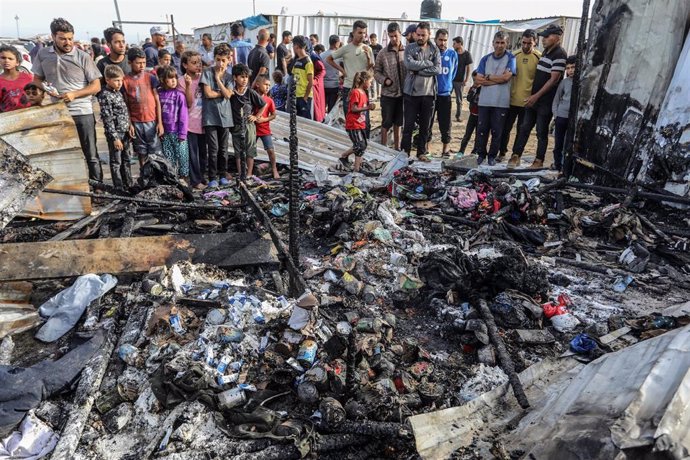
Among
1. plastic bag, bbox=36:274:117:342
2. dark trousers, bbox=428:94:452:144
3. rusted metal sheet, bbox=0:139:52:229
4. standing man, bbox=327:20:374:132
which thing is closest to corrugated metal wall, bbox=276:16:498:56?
standing man, bbox=327:20:374:132

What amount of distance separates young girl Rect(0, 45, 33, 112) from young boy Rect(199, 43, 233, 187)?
6.89 feet

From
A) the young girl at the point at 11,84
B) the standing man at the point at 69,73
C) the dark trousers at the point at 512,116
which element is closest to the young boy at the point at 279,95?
the standing man at the point at 69,73

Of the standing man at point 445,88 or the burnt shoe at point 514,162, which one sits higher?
the standing man at point 445,88

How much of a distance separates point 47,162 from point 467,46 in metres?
16.4

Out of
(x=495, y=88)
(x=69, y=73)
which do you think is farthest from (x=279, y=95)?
(x=495, y=88)

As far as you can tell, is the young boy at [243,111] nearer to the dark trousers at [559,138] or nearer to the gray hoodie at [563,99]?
the gray hoodie at [563,99]

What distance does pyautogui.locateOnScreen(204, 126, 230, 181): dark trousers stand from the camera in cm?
665

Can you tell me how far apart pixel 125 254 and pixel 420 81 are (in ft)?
17.6

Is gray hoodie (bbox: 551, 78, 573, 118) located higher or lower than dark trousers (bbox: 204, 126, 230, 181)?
higher

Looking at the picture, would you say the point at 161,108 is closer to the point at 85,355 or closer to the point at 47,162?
the point at 47,162

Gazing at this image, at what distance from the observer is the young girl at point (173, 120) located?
241 inches

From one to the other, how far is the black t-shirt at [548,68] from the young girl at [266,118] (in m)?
4.25

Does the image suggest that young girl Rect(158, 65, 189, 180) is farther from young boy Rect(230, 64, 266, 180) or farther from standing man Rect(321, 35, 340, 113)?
standing man Rect(321, 35, 340, 113)

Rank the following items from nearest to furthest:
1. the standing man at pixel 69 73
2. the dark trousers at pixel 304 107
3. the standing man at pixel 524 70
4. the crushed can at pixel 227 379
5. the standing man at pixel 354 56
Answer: the crushed can at pixel 227 379, the standing man at pixel 69 73, the standing man at pixel 524 70, the standing man at pixel 354 56, the dark trousers at pixel 304 107
